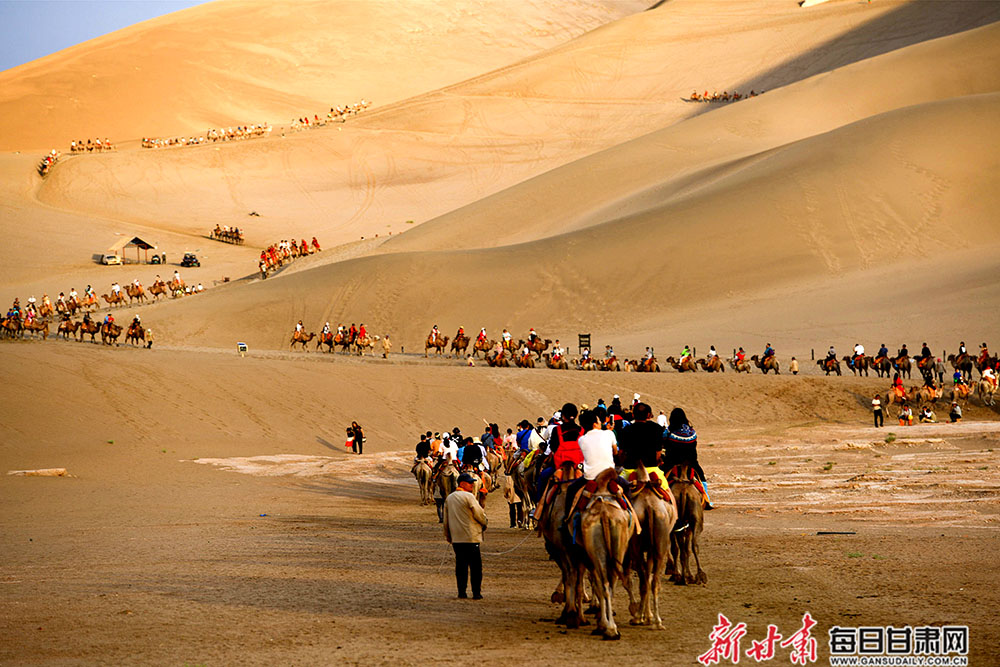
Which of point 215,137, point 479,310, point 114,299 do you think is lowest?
point 479,310

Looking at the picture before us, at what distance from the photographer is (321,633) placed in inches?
465

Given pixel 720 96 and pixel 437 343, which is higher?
pixel 720 96

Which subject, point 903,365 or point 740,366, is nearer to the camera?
point 903,365

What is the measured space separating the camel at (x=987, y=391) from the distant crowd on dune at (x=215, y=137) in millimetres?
85555

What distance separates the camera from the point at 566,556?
12.3 m

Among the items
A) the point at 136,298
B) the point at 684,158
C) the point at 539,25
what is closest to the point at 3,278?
the point at 136,298

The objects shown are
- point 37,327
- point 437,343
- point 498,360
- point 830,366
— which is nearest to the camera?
point 830,366

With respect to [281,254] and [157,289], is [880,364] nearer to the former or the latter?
[157,289]

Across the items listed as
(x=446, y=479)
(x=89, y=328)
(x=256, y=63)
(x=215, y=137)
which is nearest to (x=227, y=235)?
(x=215, y=137)

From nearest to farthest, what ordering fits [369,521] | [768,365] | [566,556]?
[566,556] → [369,521] → [768,365]

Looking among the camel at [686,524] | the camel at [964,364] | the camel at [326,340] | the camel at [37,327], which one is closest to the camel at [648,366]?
the camel at [964,364]

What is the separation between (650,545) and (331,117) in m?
112

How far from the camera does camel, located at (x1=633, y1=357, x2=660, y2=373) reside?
143ft

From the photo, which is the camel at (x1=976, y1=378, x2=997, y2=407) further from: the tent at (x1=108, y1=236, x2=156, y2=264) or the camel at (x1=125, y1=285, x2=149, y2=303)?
the tent at (x1=108, y1=236, x2=156, y2=264)
